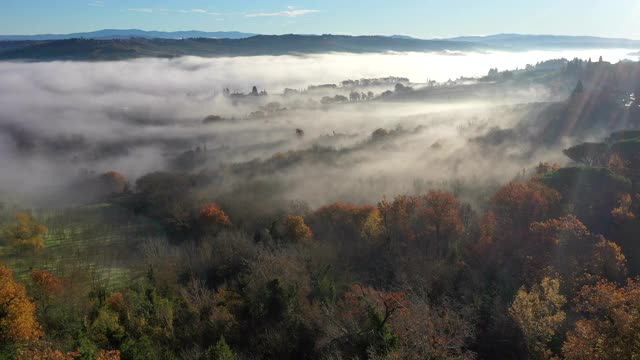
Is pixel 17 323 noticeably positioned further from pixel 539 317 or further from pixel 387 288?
pixel 539 317

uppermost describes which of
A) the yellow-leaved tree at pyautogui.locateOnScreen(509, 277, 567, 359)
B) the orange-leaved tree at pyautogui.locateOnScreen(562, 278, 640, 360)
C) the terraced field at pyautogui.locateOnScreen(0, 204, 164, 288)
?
the orange-leaved tree at pyautogui.locateOnScreen(562, 278, 640, 360)

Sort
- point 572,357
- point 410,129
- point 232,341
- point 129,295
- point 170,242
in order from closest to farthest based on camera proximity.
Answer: point 572,357 < point 232,341 < point 129,295 < point 170,242 < point 410,129

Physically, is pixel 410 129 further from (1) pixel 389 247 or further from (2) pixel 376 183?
(1) pixel 389 247

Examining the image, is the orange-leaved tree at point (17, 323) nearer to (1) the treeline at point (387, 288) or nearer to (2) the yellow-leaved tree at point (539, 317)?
(1) the treeline at point (387, 288)

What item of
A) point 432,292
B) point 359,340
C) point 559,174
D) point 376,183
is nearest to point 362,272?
point 432,292

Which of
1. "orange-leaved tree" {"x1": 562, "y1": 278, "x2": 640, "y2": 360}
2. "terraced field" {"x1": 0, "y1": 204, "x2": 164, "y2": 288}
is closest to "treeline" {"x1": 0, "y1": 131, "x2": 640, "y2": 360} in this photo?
"orange-leaved tree" {"x1": 562, "y1": 278, "x2": 640, "y2": 360}

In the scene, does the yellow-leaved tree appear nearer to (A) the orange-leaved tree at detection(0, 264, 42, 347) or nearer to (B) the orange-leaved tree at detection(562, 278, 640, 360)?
(B) the orange-leaved tree at detection(562, 278, 640, 360)

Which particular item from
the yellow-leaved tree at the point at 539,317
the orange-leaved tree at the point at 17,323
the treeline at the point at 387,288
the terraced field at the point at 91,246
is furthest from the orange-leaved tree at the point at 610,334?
the terraced field at the point at 91,246
